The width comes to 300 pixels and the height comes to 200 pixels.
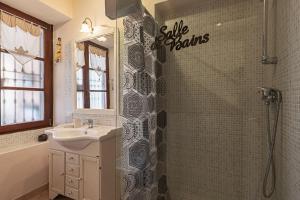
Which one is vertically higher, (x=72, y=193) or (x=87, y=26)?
(x=87, y=26)

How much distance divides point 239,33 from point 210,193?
1.51 metres

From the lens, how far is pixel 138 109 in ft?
5.17

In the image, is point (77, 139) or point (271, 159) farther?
point (77, 139)

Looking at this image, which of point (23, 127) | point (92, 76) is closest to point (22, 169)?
point (23, 127)

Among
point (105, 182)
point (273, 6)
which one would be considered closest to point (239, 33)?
point (273, 6)

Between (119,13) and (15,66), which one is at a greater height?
(119,13)

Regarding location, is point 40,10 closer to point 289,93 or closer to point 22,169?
point 22,169

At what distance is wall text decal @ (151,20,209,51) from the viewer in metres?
1.83

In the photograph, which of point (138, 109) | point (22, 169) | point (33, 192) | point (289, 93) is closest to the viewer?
point (289, 93)

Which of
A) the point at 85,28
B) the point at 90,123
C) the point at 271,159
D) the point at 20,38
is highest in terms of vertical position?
the point at 85,28

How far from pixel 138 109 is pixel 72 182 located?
3.89 feet

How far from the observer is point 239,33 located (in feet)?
5.53

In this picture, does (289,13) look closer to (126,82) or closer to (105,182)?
(126,82)

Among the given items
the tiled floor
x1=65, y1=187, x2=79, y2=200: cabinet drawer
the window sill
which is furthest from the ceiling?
the tiled floor
